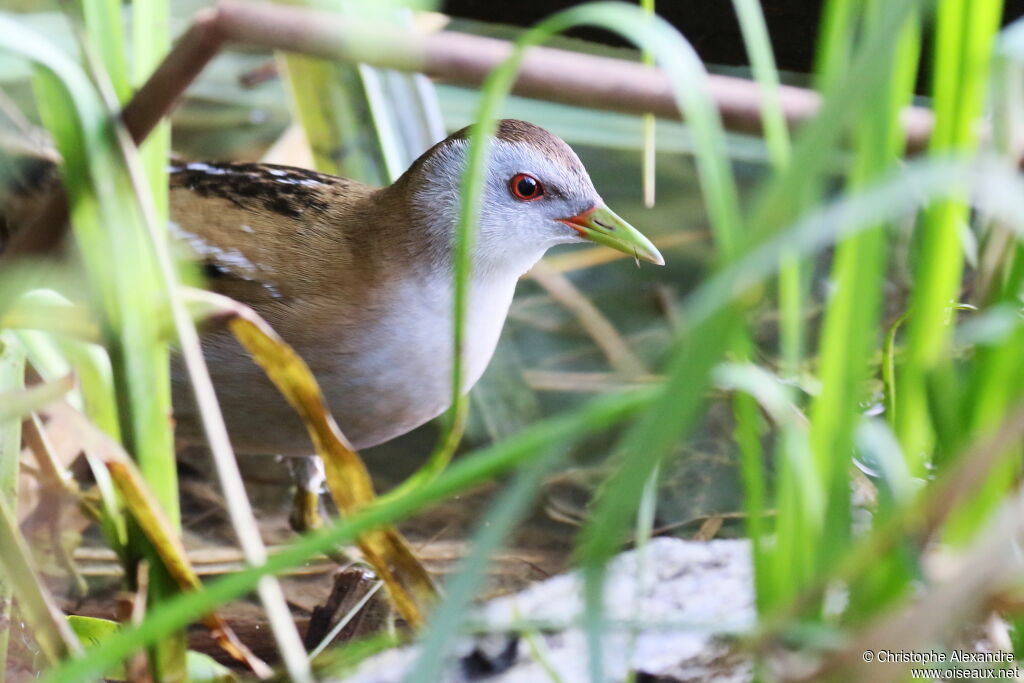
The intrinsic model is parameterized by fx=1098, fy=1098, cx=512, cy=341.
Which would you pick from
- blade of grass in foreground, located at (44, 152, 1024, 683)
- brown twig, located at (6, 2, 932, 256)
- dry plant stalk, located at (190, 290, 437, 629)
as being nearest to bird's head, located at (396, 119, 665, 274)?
dry plant stalk, located at (190, 290, 437, 629)

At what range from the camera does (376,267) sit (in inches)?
89.7

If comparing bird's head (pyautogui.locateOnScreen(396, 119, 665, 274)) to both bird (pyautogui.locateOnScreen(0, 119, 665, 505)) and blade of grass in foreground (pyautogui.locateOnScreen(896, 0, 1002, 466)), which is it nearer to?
bird (pyautogui.locateOnScreen(0, 119, 665, 505))

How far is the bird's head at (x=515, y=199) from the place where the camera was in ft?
7.52

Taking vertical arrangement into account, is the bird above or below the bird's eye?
below

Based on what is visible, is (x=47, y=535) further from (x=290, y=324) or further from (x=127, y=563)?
(x=127, y=563)

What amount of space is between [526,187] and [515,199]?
35mm

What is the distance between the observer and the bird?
219cm

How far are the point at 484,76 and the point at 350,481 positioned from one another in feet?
2.13

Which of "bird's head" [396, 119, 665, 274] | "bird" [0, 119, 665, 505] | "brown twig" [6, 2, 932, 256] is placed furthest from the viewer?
"bird's head" [396, 119, 665, 274]

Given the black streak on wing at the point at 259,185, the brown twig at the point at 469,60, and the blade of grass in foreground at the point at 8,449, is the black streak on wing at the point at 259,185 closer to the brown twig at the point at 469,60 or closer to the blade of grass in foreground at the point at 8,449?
the blade of grass in foreground at the point at 8,449

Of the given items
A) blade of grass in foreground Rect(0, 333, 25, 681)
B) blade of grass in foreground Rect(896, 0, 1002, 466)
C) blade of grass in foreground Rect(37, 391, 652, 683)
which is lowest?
blade of grass in foreground Rect(0, 333, 25, 681)

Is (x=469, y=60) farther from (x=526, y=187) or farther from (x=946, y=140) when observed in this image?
(x=526, y=187)

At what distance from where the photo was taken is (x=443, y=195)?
232 cm

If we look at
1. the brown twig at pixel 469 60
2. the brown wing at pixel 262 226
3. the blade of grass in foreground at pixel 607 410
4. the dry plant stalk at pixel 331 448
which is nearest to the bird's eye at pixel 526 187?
the brown wing at pixel 262 226
